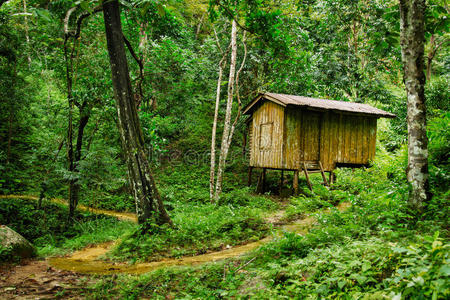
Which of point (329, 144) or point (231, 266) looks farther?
point (329, 144)

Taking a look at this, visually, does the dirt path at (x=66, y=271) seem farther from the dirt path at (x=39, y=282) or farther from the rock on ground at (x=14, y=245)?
the rock on ground at (x=14, y=245)

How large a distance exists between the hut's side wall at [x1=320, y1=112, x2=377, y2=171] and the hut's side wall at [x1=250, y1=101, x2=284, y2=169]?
7.94 feet

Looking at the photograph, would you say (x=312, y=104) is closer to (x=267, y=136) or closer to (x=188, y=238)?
(x=267, y=136)

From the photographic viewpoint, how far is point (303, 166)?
45.9ft

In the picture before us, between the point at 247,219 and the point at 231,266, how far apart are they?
3811mm

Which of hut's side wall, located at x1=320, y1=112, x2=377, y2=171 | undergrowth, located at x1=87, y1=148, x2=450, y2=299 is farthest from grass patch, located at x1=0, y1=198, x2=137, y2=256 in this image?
hut's side wall, located at x1=320, y1=112, x2=377, y2=171

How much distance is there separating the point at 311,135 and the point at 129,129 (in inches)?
392

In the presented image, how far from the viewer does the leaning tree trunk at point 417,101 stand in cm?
429

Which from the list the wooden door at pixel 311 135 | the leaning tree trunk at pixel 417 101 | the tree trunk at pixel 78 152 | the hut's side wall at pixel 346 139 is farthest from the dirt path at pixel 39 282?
the hut's side wall at pixel 346 139

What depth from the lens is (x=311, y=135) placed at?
14.4 metres

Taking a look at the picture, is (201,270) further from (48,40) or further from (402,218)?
(48,40)

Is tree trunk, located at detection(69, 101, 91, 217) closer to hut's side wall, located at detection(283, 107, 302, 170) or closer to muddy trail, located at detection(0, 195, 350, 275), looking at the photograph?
muddy trail, located at detection(0, 195, 350, 275)

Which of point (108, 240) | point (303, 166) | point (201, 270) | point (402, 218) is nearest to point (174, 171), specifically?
point (303, 166)

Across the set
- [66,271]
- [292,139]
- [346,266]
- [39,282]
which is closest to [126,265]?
[66,271]
